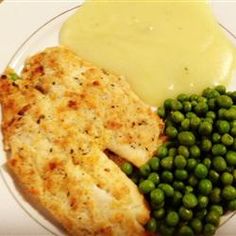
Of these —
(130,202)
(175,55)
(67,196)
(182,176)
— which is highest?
(175,55)

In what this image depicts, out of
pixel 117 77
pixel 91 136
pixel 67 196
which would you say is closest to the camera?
pixel 67 196

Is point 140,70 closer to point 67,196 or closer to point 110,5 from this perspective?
point 110,5

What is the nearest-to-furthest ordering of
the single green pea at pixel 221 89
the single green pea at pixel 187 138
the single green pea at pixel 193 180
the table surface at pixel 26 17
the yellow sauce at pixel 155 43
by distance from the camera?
the single green pea at pixel 193 180
the single green pea at pixel 187 138
the single green pea at pixel 221 89
the yellow sauce at pixel 155 43
the table surface at pixel 26 17

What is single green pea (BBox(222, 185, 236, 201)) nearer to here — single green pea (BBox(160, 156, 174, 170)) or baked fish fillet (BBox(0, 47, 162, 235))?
single green pea (BBox(160, 156, 174, 170))

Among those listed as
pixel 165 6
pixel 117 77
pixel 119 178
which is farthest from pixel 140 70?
pixel 119 178

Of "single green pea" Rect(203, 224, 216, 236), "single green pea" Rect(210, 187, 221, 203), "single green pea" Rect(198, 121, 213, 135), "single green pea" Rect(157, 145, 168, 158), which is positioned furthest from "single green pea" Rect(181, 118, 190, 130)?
"single green pea" Rect(203, 224, 216, 236)

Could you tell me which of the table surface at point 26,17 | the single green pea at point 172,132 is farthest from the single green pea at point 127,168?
the table surface at point 26,17

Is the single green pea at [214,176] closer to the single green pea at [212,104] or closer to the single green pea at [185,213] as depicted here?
the single green pea at [185,213]

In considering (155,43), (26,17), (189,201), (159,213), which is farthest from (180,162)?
(26,17)

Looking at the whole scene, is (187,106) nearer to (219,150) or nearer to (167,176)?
(219,150)
